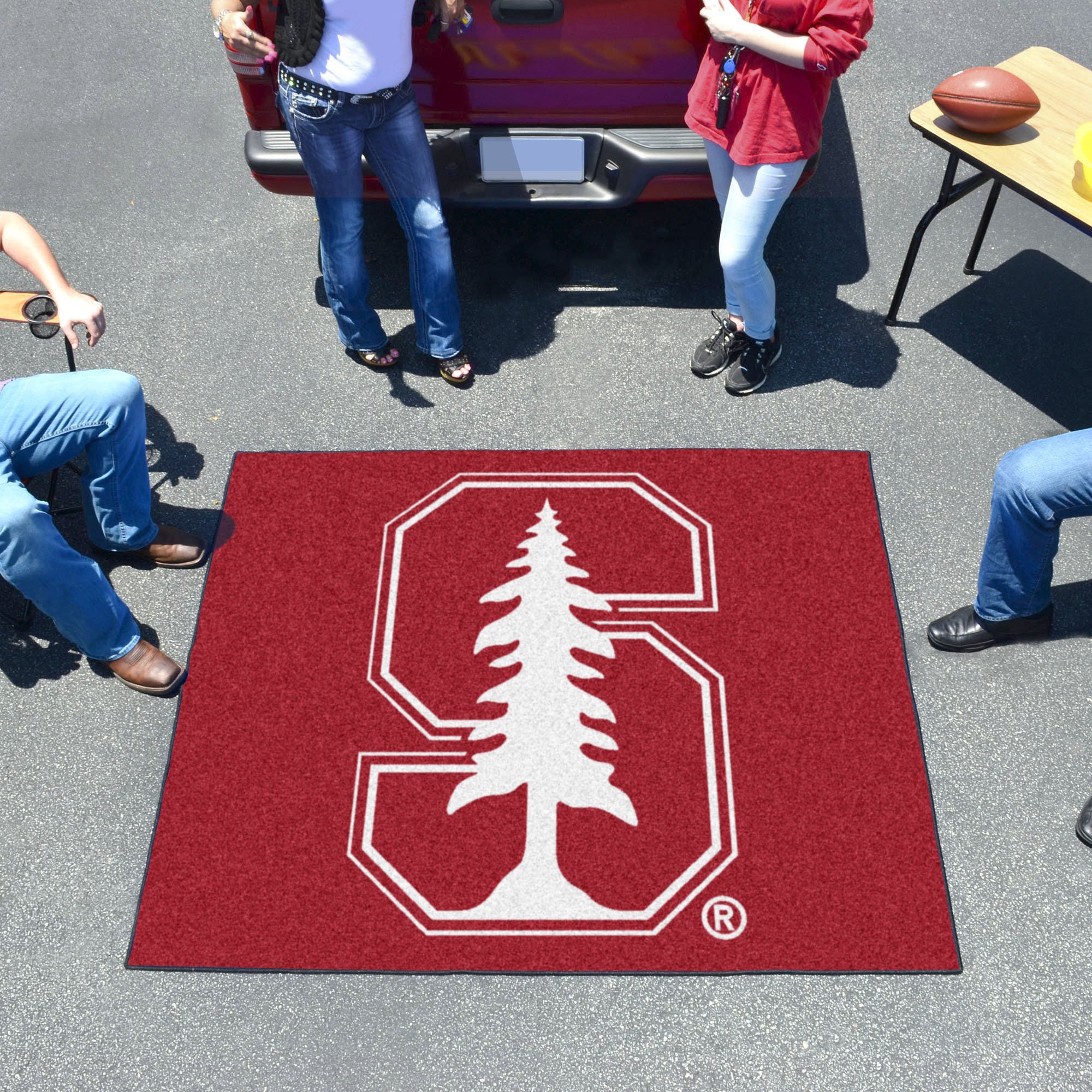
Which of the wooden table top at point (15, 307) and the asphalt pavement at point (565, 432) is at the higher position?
the wooden table top at point (15, 307)

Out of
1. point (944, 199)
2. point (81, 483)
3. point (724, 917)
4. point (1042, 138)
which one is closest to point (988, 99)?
point (1042, 138)

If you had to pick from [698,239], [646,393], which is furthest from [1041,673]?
[698,239]

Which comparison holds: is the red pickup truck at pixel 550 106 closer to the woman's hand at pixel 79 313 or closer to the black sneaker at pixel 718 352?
the black sneaker at pixel 718 352

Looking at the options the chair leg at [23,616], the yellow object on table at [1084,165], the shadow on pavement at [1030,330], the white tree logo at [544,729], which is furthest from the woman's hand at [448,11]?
the chair leg at [23,616]

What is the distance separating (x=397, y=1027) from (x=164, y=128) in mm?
3732

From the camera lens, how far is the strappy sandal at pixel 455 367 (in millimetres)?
3660

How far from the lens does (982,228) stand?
12.9 feet

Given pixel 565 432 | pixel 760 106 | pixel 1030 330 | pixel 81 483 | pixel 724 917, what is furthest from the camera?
pixel 1030 330

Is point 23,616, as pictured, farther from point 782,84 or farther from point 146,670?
point 782,84

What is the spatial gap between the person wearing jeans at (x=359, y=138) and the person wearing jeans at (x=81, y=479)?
781 mm

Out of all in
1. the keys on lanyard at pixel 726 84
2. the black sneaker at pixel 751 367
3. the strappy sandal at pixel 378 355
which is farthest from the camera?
the strappy sandal at pixel 378 355

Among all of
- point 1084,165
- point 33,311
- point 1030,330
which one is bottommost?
point 1030,330

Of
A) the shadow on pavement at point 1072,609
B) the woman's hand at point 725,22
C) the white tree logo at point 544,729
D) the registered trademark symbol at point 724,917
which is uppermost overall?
the woman's hand at point 725,22

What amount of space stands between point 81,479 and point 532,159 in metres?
1.69
